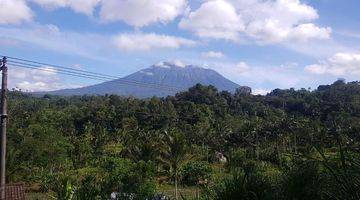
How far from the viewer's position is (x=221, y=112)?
276 feet

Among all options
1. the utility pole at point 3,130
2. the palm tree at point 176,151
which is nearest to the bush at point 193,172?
the palm tree at point 176,151

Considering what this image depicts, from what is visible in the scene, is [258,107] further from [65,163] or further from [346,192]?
[346,192]

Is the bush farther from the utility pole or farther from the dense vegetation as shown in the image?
the utility pole

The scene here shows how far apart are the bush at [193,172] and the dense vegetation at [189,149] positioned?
0.34ft

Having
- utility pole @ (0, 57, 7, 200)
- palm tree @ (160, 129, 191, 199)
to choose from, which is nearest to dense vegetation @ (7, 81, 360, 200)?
palm tree @ (160, 129, 191, 199)

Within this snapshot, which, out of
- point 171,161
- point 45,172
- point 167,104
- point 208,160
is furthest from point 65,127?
point 171,161

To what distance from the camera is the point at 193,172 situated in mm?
46594

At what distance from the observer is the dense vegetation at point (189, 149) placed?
17.4ft

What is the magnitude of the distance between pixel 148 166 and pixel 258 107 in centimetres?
5642

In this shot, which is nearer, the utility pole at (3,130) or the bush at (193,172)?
the utility pole at (3,130)

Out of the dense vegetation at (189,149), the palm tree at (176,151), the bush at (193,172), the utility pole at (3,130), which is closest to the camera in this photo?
the dense vegetation at (189,149)

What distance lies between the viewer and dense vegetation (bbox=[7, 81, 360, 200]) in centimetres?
530

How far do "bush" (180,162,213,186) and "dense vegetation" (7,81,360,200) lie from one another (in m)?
0.10

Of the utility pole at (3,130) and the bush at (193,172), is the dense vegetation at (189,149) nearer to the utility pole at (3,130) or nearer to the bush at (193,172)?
the bush at (193,172)
